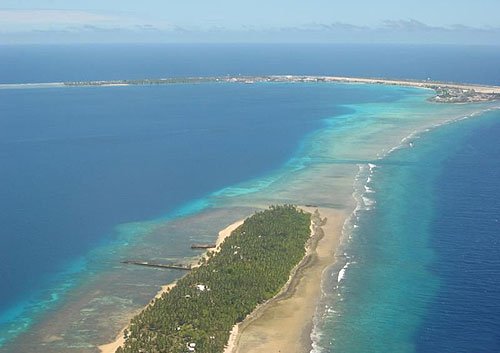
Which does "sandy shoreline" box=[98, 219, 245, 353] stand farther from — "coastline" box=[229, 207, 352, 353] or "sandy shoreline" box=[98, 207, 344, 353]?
"coastline" box=[229, 207, 352, 353]

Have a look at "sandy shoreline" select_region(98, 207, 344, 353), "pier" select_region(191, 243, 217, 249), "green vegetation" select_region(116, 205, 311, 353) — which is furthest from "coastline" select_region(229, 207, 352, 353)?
"pier" select_region(191, 243, 217, 249)

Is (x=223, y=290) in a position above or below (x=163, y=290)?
above

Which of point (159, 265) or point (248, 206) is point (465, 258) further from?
point (159, 265)

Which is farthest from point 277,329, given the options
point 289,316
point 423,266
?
point 423,266

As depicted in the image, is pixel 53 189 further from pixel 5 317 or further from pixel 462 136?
pixel 462 136

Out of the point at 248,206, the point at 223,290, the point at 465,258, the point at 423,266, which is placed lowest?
the point at 223,290

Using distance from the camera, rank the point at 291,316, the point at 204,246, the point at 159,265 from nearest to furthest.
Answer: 1. the point at 291,316
2. the point at 159,265
3. the point at 204,246

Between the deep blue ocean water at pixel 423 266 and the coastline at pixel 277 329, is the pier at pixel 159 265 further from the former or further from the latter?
the deep blue ocean water at pixel 423 266
